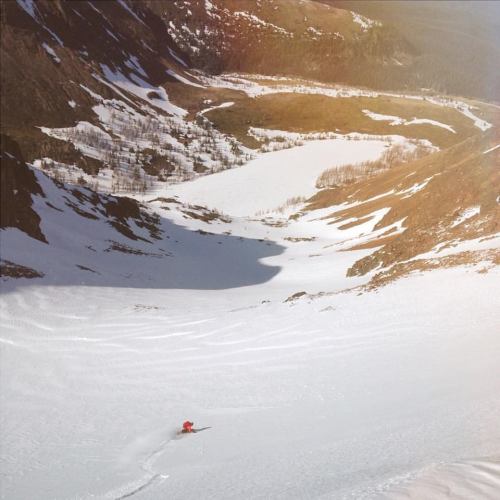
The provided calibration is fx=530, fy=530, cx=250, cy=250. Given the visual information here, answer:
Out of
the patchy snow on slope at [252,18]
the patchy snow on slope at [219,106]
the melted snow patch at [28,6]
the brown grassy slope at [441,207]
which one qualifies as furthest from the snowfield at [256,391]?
the patchy snow on slope at [252,18]

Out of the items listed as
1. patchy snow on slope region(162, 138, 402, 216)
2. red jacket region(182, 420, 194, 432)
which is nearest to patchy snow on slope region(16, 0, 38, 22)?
patchy snow on slope region(162, 138, 402, 216)

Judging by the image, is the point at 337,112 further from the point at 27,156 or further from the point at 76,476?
the point at 76,476

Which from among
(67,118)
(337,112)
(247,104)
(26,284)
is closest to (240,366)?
(26,284)

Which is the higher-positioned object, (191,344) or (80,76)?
(80,76)

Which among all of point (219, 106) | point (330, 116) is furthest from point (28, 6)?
point (330, 116)

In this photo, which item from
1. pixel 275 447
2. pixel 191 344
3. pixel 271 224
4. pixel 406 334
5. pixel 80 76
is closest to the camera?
pixel 275 447

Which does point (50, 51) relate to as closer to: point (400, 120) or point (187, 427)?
point (400, 120)

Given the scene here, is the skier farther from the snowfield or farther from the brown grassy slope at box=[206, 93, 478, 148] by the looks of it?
the brown grassy slope at box=[206, 93, 478, 148]
